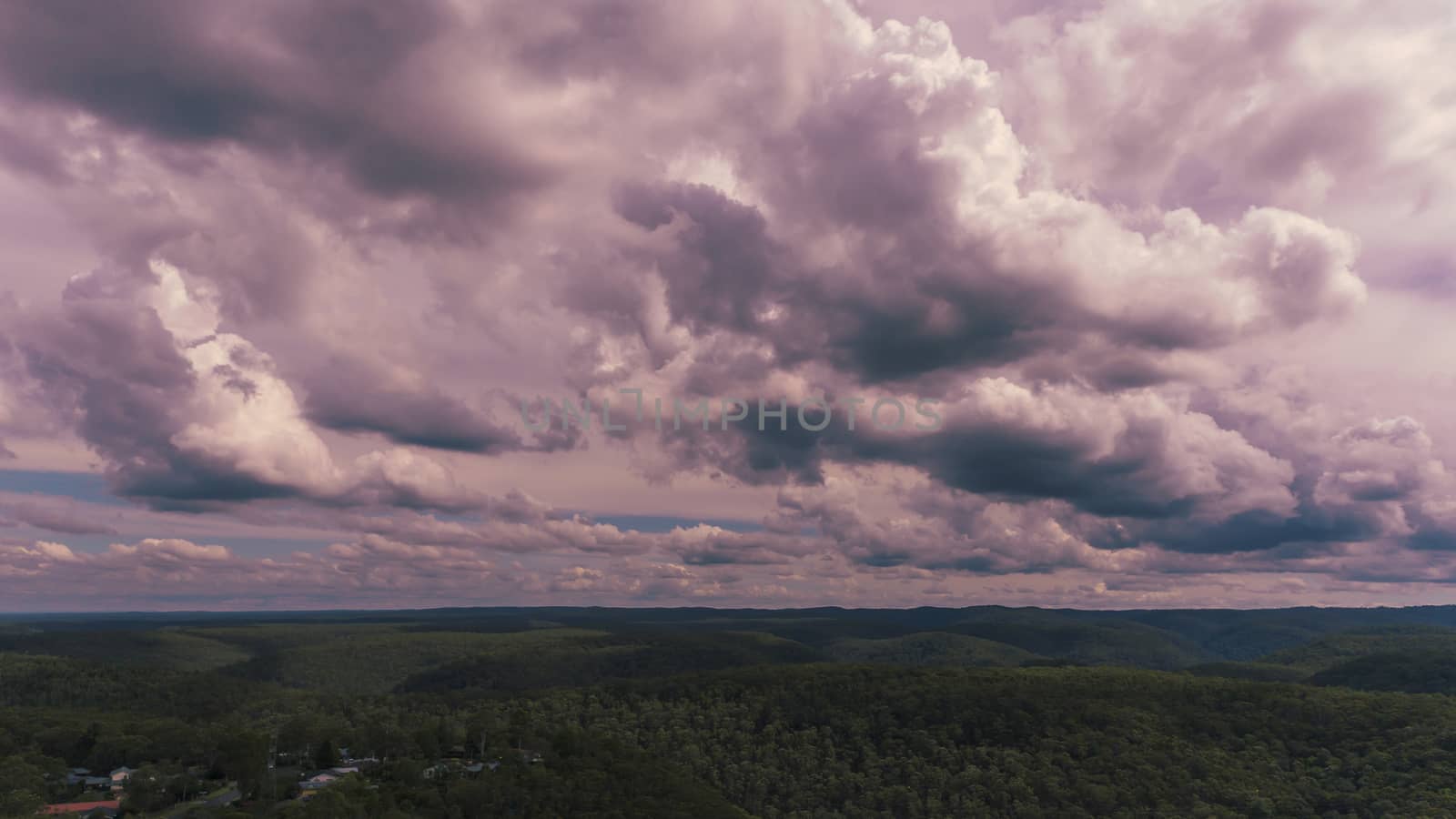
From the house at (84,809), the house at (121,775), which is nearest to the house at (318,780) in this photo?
the house at (84,809)

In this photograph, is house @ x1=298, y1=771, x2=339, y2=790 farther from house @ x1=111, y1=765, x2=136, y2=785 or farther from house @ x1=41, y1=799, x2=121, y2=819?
house @ x1=111, y1=765, x2=136, y2=785

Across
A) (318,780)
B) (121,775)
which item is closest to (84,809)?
(121,775)

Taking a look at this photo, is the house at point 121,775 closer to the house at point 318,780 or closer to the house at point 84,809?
the house at point 84,809

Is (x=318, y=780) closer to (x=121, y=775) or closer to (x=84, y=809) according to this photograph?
(x=84, y=809)

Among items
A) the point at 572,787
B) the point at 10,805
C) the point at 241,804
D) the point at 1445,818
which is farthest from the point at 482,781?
the point at 1445,818

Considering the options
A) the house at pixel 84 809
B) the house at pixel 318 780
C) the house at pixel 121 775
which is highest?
the house at pixel 84 809

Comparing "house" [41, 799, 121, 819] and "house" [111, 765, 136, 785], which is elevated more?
"house" [41, 799, 121, 819]

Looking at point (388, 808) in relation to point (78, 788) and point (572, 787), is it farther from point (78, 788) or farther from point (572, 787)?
point (78, 788)

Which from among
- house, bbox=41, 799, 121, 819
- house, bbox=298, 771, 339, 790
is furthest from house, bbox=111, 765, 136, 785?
house, bbox=298, 771, 339, 790

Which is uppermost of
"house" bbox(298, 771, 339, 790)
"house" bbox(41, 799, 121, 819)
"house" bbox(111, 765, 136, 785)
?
"house" bbox(41, 799, 121, 819)
